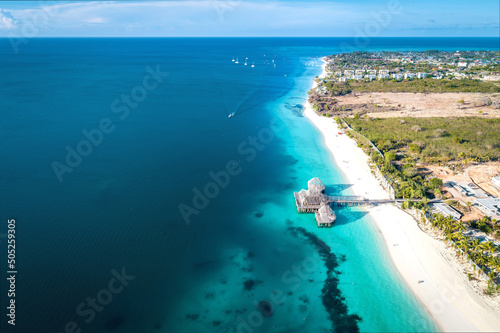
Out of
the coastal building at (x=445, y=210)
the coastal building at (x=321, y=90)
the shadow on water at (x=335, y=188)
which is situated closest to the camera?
the coastal building at (x=445, y=210)

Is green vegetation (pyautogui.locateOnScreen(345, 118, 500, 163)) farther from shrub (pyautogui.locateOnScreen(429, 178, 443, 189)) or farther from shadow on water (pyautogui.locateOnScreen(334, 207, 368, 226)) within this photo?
shadow on water (pyautogui.locateOnScreen(334, 207, 368, 226))

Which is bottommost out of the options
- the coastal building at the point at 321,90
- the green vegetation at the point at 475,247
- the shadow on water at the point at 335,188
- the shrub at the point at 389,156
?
the green vegetation at the point at 475,247

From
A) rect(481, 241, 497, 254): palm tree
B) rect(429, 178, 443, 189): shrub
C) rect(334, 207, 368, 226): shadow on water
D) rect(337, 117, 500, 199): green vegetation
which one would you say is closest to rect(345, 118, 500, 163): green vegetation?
rect(337, 117, 500, 199): green vegetation

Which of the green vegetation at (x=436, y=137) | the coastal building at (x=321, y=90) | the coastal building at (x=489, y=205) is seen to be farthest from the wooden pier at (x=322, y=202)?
the coastal building at (x=321, y=90)

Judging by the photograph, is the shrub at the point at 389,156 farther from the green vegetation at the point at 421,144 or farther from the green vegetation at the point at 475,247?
the green vegetation at the point at 475,247

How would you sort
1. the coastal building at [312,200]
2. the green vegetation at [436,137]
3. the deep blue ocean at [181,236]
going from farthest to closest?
the green vegetation at [436,137] < the coastal building at [312,200] < the deep blue ocean at [181,236]

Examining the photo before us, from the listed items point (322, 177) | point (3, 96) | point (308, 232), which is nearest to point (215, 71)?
point (3, 96)

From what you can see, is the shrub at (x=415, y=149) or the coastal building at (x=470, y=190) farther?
the shrub at (x=415, y=149)
